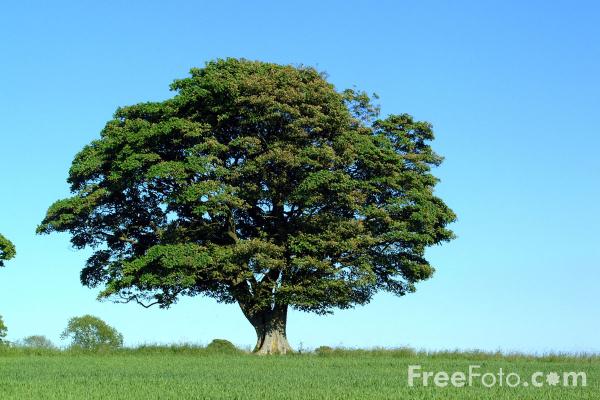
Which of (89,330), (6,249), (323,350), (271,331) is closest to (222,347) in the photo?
(271,331)

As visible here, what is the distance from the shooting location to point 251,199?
41031mm

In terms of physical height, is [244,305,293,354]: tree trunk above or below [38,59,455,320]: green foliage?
below

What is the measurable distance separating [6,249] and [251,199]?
1903 cm

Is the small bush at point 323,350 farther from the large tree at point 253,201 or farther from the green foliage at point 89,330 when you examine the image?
the green foliage at point 89,330

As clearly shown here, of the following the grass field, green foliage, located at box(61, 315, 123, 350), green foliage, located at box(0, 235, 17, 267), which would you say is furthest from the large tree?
green foliage, located at box(61, 315, 123, 350)

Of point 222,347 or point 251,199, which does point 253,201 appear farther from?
point 222,347

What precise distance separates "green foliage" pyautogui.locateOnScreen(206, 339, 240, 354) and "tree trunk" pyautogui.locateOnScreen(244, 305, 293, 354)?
1.33 meters

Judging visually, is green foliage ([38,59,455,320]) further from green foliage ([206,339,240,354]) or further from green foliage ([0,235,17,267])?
green foliage ([0,235,17,267])

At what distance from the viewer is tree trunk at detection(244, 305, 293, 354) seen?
42.1 m

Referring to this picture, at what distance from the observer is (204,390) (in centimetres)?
1997

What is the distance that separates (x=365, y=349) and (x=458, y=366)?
937 cm

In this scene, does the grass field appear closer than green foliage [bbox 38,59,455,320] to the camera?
Yes

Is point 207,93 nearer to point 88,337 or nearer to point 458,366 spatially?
point 458,366

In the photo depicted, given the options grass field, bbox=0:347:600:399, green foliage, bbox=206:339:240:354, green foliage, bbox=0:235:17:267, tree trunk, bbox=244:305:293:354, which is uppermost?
green foliage, bbox=0:235:17:267
